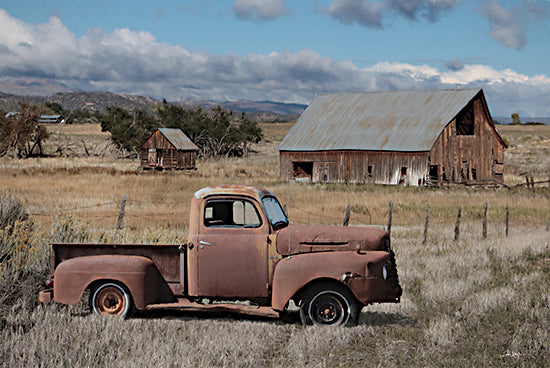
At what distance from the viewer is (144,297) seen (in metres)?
7.64

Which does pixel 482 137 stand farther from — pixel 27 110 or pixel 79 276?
pixel 27 110

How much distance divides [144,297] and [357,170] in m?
34.3

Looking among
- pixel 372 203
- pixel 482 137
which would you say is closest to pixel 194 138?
pixel 482 137

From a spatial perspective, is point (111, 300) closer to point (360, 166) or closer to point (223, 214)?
point (223, 214)

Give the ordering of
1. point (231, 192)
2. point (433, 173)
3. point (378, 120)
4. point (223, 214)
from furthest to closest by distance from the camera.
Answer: point (378, 120) < point (433, 173) < point (223, 214) < point (231, 192)

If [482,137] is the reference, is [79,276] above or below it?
below

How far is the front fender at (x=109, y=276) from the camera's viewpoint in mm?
7641

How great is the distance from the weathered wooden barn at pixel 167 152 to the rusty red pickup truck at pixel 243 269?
47253mm

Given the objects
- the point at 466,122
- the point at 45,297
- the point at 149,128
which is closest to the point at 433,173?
the point at 466,122

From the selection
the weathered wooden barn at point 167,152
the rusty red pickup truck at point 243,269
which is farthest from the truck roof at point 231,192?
the weathered wooden barn at point 167,152

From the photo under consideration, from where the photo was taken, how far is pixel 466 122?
42.0 meters

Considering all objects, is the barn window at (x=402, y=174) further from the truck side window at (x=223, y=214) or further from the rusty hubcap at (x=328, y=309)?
the rusty hubcap at (x=328, y=309)

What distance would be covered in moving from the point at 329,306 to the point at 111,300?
3.08m

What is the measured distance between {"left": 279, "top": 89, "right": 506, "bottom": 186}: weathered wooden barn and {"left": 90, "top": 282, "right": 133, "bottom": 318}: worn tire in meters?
32.8
